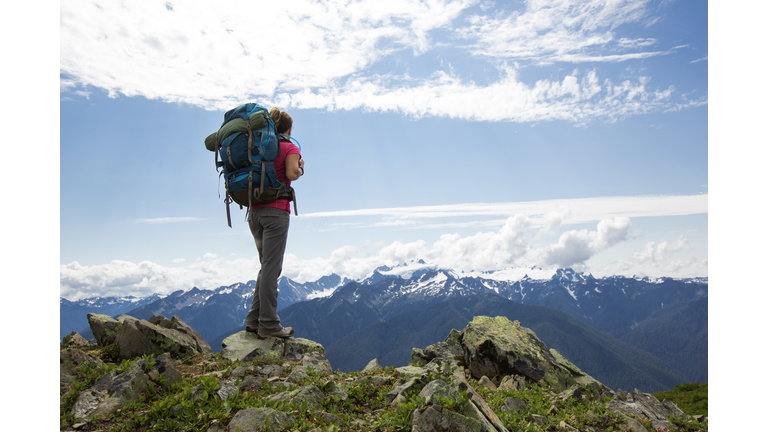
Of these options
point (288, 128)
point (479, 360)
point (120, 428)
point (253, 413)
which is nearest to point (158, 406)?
point (120, 428)

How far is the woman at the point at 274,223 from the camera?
948cm

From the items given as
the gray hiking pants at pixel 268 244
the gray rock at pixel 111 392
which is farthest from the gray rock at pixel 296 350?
the gray rock at pixel 111 392

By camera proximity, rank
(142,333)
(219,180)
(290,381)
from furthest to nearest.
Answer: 1. (219,180)
2. (142,333)
3. (290,381)

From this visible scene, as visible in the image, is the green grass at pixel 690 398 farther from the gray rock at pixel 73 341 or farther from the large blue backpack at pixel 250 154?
the gray rock at pixel 73 341

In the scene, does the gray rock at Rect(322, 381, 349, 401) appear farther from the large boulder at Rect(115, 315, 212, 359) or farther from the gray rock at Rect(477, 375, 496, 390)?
the gray rock at Rect(477, 375, 496, 390)

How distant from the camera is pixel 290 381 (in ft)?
25.8

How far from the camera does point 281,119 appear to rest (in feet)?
33.2

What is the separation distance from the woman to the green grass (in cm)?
7981

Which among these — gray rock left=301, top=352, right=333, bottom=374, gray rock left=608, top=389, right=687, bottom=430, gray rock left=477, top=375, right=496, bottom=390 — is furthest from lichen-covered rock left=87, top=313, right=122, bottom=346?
gray rock left=608, top=389, right=687, bottom=430

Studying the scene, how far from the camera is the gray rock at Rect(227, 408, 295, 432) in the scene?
538 centimetres

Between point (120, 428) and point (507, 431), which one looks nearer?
point (120, 428)

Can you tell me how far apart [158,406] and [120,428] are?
558mm
